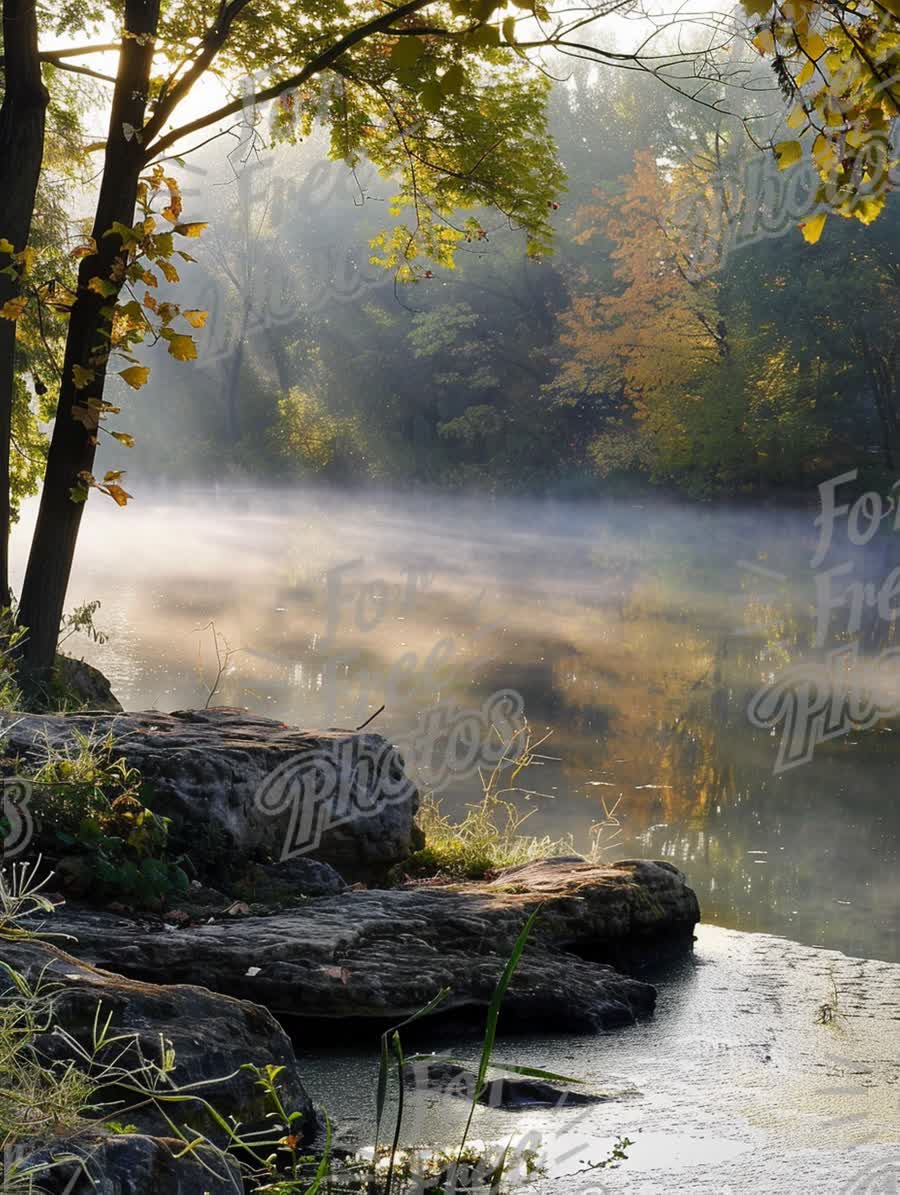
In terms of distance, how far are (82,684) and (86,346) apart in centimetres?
267

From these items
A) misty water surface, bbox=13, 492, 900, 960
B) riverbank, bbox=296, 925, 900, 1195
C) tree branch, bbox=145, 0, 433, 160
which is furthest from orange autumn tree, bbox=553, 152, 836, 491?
riverbank, bbox=296, 925, 900, 1195

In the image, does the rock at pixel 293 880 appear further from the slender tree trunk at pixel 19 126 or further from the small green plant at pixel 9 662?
the slender tree trunk at pixel 19 126

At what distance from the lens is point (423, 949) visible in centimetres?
505

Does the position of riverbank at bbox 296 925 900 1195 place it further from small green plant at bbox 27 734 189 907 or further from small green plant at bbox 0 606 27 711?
small green plant at bbox 0 606 27 711

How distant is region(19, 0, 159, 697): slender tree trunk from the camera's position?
790cm

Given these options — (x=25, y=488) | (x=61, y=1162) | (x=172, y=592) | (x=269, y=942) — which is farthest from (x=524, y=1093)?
(x=172, y=592)

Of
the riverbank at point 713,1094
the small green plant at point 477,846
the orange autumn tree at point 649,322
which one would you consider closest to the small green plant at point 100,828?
the riverbank at point 713,1094

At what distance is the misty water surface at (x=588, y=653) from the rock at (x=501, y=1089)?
12.0ft

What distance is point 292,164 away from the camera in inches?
2117

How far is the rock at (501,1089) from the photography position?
398cm

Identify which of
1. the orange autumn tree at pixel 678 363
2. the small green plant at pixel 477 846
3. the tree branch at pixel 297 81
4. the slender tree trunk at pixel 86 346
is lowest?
the small green plant at pixel 477 846

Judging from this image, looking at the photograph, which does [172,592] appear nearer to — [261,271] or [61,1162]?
[61,1162]

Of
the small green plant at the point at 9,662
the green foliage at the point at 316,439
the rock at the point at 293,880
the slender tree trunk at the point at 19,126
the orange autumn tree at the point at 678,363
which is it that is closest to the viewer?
the rock at the point at 293,880

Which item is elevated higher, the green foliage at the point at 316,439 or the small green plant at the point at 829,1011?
the green foliage at the point at 316,439
